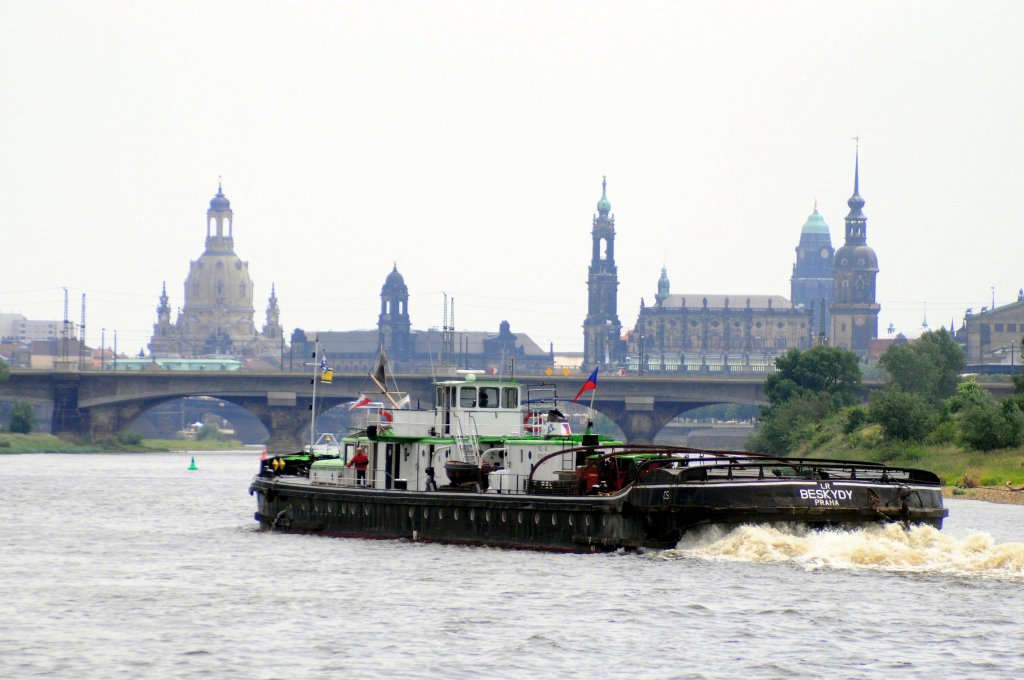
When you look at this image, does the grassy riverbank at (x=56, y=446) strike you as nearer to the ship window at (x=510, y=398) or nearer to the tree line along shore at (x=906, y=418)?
the tree line along shore at (x=906, y=418)

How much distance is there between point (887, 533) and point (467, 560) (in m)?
11.3

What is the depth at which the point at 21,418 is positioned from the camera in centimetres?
18425

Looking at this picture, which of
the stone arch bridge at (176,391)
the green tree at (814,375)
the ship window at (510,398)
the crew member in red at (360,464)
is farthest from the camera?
the stone arch bridge at (176,391)

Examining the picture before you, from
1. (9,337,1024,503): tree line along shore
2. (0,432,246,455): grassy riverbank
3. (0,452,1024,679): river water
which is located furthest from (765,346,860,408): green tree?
(0,452,1024,679): river water

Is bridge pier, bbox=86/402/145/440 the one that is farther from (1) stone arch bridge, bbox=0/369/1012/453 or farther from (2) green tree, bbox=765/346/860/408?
(2) green tree, bbox=765/346/860/408

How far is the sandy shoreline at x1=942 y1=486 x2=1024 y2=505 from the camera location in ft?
276

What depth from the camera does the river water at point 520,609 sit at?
115 ft

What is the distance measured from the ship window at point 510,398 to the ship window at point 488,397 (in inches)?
11.2

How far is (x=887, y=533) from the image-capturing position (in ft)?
160

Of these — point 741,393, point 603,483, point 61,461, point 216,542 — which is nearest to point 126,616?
point 603,483

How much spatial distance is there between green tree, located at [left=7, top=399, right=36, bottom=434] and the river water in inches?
5091

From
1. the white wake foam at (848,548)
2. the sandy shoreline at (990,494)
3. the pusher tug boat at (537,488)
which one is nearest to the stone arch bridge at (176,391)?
the sandy shoreline at (990,494)

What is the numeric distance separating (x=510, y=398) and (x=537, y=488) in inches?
286

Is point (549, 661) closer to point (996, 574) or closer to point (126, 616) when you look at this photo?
point (126, 616)
